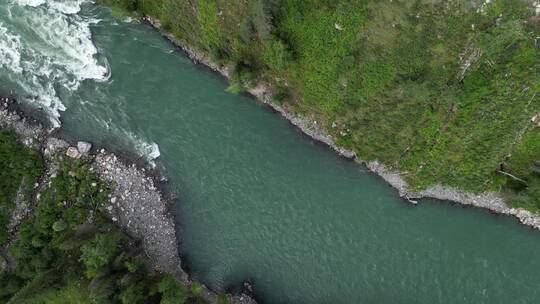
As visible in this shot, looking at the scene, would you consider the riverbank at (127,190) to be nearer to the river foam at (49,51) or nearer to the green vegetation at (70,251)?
the green vegetation at (70,251)

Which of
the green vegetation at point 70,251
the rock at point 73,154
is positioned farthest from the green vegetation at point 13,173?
the rock at point 73,154

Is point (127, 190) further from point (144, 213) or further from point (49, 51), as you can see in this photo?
point (49, 51)

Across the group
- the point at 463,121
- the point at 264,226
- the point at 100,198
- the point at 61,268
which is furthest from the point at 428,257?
the point at 61,268

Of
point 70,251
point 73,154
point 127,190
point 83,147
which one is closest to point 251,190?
point 127,190

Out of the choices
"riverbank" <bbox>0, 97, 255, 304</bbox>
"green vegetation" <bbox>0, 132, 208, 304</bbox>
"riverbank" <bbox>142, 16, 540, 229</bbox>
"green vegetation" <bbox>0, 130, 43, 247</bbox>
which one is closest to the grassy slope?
"riverbank" <bbox>142, 16, 540, 229</bbox>

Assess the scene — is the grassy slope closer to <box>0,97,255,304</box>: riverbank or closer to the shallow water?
the shallow water
